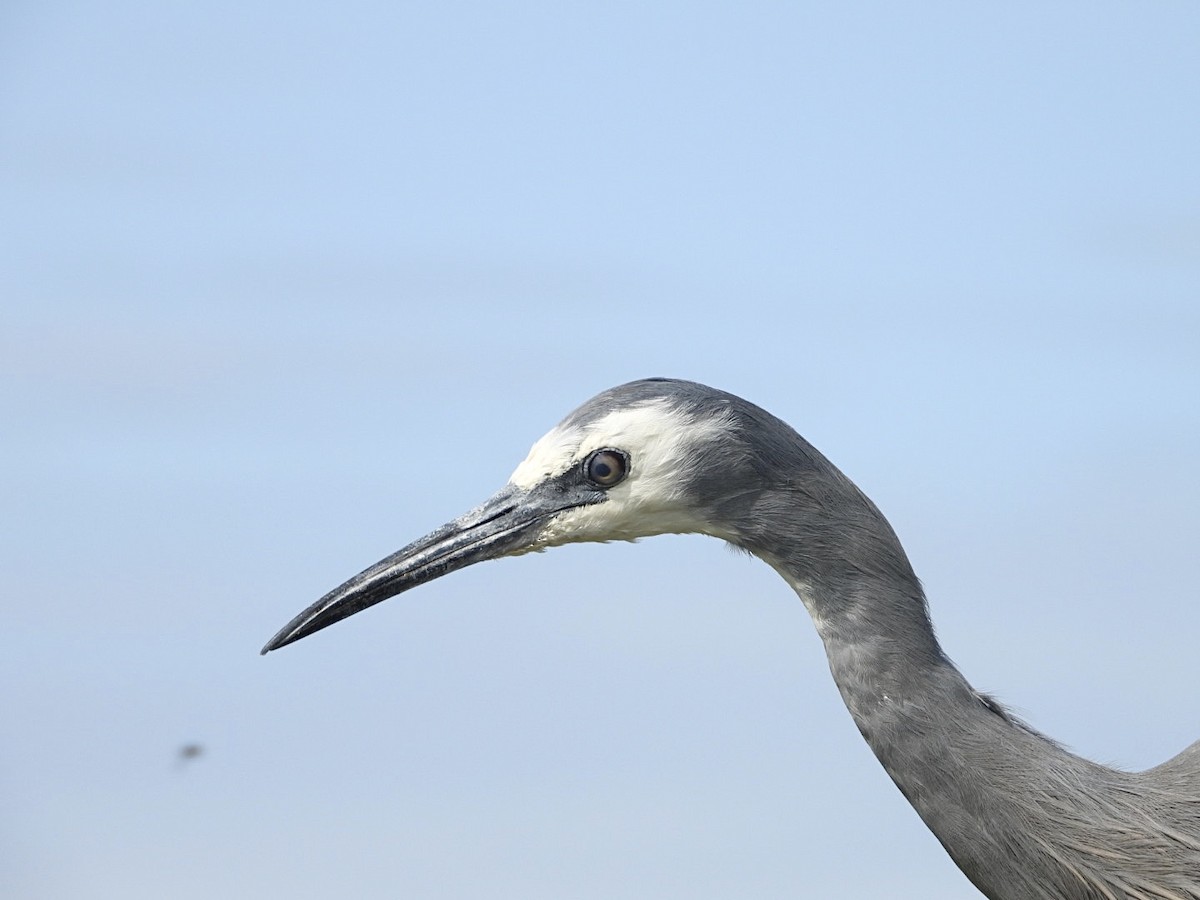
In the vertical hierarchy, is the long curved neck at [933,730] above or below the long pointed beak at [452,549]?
below

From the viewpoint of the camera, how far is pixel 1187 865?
394cm

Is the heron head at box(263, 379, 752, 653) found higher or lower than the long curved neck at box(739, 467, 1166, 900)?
higher

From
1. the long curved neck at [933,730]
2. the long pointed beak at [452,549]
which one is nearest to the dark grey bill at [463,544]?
the long pointed beak at [452,549]

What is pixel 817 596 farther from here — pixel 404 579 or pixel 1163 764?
pixel 1163 764

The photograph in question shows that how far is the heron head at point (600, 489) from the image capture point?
418cm

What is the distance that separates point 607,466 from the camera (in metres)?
4.31

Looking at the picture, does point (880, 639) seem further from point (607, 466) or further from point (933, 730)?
point (607, 466)

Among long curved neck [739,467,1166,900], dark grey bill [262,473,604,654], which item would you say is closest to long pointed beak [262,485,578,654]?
dark grey bill [262,473,604,654]

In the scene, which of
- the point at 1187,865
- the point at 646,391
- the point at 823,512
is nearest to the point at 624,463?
the point at 646,391

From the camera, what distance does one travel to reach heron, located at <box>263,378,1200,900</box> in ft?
13.0

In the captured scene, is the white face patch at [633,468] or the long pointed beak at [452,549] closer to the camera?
the white face patch at [633,468]

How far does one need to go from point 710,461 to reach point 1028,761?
128 cm

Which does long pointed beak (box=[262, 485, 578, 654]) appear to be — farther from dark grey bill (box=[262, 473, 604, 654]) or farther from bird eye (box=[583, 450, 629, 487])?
bird eye (box=[583, 450, 629, 487])

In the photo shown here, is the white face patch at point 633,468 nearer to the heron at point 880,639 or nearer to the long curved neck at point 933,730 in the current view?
the heron at point 880,639
